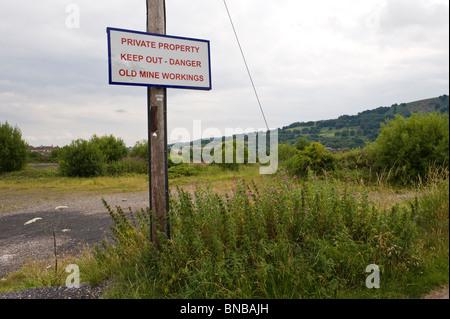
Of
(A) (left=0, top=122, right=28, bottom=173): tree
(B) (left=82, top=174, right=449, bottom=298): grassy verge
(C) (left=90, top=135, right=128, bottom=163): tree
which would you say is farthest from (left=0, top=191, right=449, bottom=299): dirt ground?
(C) (left=90, top=135, right=128, bottom=163): tree

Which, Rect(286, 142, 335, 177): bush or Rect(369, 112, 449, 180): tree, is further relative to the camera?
Rect(286, 142, 335, 177): bush

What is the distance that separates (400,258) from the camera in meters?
3.60

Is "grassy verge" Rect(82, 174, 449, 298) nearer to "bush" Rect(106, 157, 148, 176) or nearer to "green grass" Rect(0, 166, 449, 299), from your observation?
"green grass" Rect(0, 166, 449, 299)

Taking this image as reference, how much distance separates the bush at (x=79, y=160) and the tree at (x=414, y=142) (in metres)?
19.0

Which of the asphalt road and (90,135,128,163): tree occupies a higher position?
(90,135,128,163): tree

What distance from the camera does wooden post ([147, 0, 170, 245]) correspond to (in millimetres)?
4406

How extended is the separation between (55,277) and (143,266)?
1486 millimetres

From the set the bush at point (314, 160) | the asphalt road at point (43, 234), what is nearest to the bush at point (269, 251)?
the asphalt road at point (43, 234)

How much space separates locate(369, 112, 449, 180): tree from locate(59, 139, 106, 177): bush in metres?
19.0

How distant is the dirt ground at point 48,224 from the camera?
6531mm

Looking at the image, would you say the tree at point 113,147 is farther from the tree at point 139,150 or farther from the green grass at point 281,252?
the green grass at point 281,252

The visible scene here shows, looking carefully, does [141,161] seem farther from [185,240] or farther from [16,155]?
[185,240]

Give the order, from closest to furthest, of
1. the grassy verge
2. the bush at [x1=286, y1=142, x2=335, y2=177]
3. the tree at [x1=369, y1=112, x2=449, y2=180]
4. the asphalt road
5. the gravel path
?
the grassy verge, the gravel path, the asphalt road, the tree at [x1=369, y1=112, x2=449, y2=180], the bush at [x1=286, y1=142, x2=335, y2=177]
